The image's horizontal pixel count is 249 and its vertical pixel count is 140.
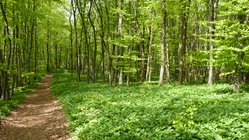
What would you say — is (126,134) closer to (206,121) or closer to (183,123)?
(183,123)

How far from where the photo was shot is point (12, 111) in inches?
727

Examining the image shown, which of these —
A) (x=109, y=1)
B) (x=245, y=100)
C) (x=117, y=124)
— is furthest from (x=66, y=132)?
(x=109, y=1)

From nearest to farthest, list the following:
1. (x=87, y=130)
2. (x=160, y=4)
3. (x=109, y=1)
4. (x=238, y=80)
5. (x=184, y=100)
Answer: (x=87, y=130)
(x=184, y=100)
(x=238, y=80)
(x=160, y=4)
(x=109, y=1)

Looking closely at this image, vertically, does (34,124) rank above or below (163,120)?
below

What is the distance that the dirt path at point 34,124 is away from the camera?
41.7ft

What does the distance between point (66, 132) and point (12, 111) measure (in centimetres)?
759

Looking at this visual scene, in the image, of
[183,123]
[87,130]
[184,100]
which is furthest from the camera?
[184,100]

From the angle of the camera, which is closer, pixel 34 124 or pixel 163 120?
pixel 163 120

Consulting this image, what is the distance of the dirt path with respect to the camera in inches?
501

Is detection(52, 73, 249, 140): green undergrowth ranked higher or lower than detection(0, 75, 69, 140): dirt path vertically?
higher

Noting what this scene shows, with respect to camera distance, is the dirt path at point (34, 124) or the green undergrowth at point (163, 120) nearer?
the green undergrowth at point (163, 120)

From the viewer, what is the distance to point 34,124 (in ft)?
49.7

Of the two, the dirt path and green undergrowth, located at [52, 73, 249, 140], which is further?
the dirt path

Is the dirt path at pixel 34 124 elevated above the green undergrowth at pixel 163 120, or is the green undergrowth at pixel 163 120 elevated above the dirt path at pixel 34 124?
the green undergrowth at pixel 163 120
